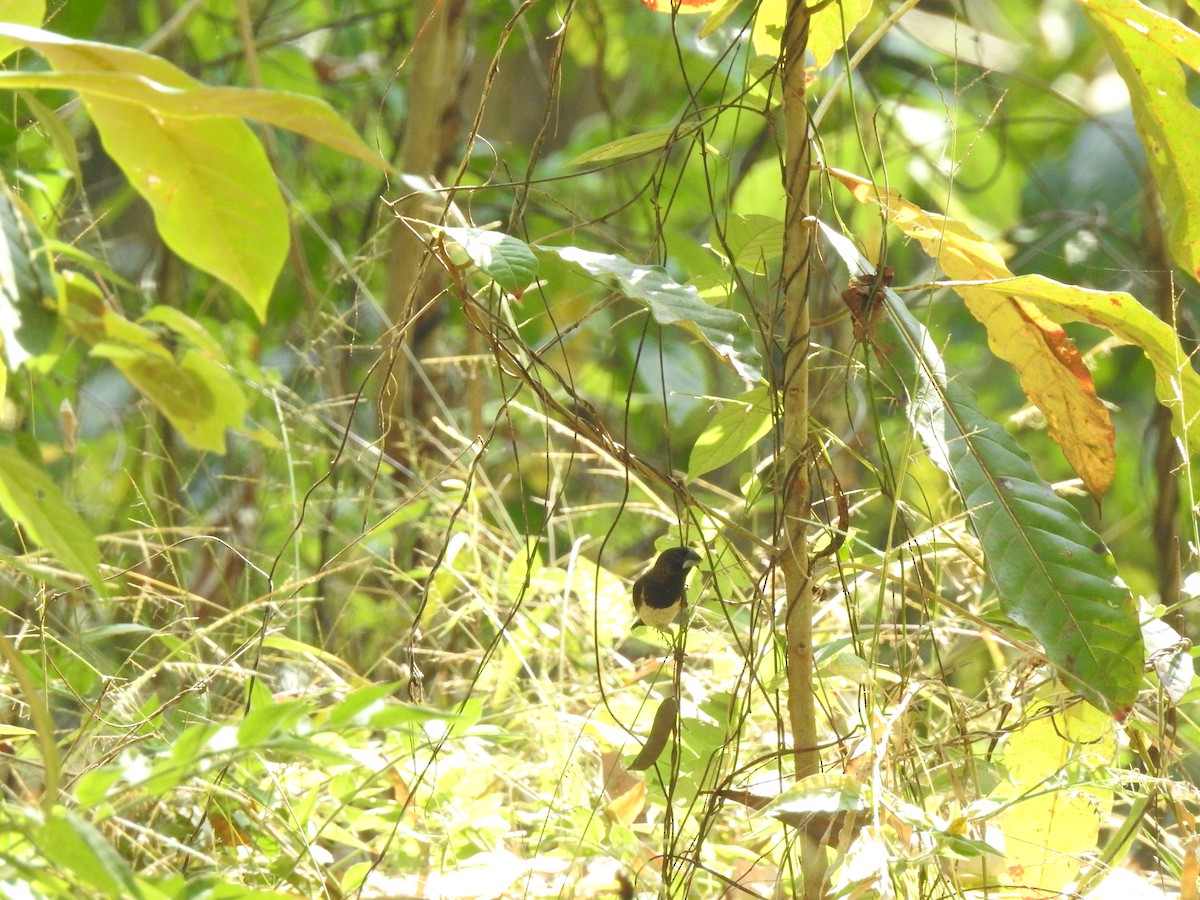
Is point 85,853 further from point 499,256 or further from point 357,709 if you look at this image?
point 499,256

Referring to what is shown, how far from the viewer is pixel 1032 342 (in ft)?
2.63

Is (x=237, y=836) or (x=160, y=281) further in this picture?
(x=160, y=281)

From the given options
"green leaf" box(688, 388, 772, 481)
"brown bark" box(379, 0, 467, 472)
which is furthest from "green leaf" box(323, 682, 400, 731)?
"brown bark" box(379, 0, 467, 472)

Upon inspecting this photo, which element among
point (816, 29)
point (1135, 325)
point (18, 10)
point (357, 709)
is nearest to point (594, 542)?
point (816, 29)

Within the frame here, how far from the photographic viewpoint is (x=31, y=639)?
3.66ft

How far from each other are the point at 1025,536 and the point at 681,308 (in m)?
0.28

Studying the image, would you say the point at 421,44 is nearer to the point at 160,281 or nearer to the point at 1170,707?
the point at 160,281

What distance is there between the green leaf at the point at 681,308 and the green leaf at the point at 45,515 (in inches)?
11.6

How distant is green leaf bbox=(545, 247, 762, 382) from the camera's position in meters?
0.61

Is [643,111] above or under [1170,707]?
above

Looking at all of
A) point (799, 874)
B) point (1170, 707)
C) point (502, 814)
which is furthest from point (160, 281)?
point (1170, 707)

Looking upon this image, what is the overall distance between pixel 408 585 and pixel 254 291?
3.29 feet

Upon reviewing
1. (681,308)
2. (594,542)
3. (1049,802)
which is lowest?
(594,542)

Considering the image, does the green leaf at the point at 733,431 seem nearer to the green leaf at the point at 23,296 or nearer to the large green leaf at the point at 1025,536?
the large green leaf at the point at 1025,536
